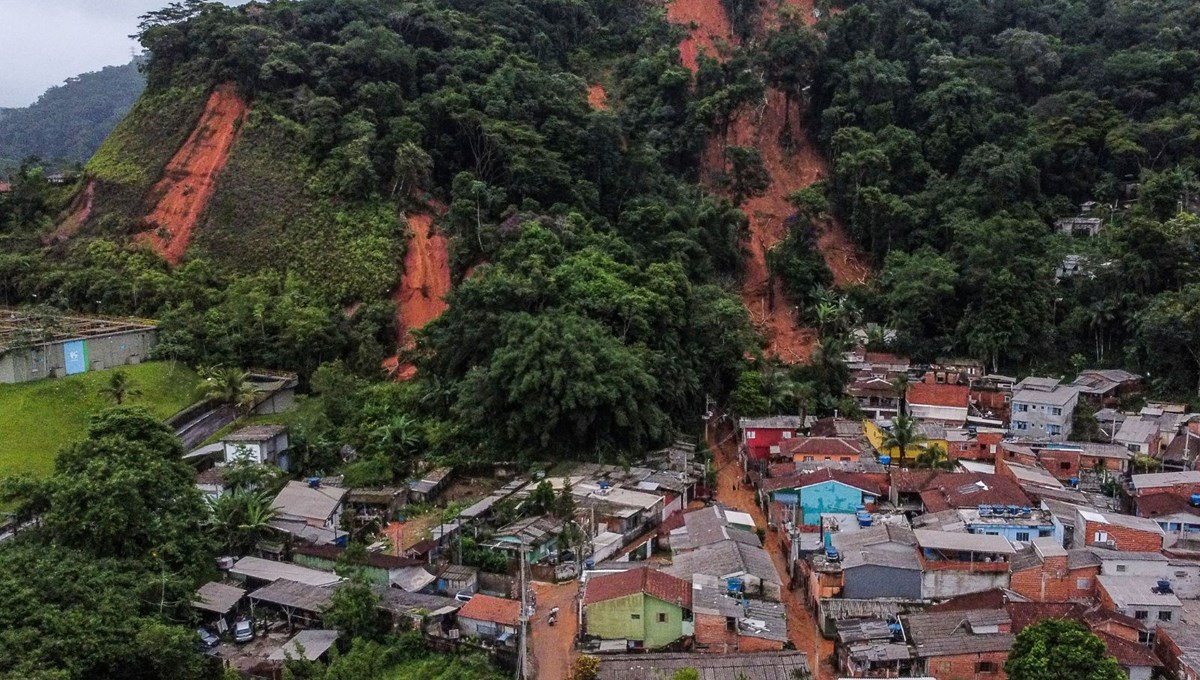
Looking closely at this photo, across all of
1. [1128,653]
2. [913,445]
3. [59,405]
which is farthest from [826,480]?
[59,405]

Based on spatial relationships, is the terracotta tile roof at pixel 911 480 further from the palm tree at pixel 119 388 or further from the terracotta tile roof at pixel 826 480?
the palm tree at pixel 119 388

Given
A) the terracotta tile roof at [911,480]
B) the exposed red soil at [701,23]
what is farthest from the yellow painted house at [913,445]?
the exposed red soil at [701,23]

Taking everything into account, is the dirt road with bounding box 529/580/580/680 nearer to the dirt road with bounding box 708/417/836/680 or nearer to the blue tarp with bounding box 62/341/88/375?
the dirt road with bounding box 708/417/836/680

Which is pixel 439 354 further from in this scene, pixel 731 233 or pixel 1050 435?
pixel 1050 435

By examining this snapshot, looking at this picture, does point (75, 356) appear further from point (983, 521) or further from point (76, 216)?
point (983, 521)

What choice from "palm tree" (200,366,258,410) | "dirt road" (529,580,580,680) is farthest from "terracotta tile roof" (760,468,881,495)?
"palm tree" (200,366,258,410)

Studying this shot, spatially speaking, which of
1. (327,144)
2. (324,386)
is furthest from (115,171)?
(324,386)
